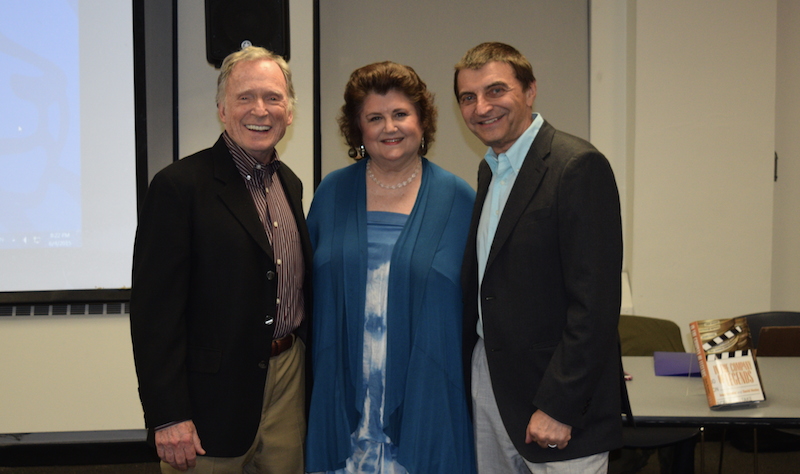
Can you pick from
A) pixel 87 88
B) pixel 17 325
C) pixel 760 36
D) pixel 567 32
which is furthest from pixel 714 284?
pixel 17 325

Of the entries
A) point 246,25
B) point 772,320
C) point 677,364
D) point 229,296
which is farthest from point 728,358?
point 246,25

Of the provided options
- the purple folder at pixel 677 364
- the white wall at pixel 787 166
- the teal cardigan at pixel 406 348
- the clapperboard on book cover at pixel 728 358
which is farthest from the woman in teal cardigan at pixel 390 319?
the white wall at pixel 787 166

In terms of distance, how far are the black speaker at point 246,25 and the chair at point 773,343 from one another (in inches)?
111

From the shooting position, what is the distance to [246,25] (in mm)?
3395

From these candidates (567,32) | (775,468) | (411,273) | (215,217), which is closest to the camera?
(215,217)

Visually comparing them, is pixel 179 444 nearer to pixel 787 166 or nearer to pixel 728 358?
pixel 728 358

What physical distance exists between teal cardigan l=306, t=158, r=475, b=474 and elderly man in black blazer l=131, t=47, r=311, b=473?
0.10 metres

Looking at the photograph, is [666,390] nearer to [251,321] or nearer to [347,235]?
[347,235]

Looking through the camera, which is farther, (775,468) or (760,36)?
(760,36)

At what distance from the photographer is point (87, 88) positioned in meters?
3.73

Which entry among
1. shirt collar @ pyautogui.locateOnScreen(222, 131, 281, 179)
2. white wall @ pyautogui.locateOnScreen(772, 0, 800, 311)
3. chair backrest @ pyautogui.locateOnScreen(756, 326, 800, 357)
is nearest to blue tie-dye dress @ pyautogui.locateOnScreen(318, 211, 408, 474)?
shirt collar @ pyautogui.locateOnScreen(222, 131, 281, 179)

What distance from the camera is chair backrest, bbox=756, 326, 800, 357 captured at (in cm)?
317

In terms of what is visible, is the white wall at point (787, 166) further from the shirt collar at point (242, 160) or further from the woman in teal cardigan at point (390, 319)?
the shirt collar at point (242, 160)

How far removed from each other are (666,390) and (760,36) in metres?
2.90
